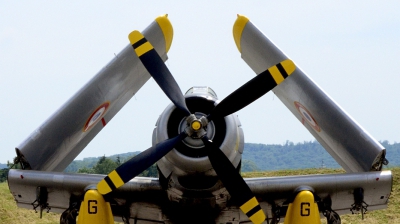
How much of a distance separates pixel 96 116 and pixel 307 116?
4.69m

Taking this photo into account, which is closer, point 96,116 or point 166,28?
point 96,116

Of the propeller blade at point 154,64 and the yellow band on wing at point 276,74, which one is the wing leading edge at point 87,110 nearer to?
the propeller blade at point 154,64

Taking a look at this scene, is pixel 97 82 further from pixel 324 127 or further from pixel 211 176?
pixel 324 127

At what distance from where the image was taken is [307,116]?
1504 centimetres

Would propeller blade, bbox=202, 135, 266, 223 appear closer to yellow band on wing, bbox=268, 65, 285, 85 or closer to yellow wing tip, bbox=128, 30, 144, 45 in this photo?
yellow band on wing, bbox=268, 65, 285, 85

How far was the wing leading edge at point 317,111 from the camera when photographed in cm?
1355

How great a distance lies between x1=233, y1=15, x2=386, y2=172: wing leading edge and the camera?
13.6 meters

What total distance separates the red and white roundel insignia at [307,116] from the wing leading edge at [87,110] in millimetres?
3457

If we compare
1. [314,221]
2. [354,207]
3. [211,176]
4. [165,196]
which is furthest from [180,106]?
[354,207]

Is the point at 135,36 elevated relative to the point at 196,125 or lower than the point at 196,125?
elevated

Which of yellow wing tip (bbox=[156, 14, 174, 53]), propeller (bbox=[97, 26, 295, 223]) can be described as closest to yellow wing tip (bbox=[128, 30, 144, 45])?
propeller (bbox=[97, 26, 295, 223])

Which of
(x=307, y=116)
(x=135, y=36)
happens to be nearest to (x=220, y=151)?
(x=135, y=36)

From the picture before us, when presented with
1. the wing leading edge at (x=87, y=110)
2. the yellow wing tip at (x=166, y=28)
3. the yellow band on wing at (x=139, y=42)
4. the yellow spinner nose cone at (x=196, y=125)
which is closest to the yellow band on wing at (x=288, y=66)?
the yellow spinner nose cone at (x=196, y=125)

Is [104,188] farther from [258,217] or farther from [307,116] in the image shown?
[307,116]
